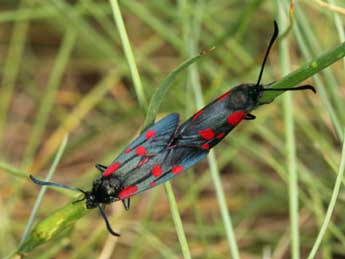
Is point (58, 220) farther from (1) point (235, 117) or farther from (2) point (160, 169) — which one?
(1) point (235, 117)

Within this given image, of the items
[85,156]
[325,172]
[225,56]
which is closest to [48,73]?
[85,156]

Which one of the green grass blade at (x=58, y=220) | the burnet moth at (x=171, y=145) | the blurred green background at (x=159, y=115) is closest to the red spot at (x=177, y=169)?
the burnet moth at (x=171, y=145)

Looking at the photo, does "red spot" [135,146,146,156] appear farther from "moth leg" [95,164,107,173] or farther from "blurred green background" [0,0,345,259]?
"blurred green background" [0,0,345,259]

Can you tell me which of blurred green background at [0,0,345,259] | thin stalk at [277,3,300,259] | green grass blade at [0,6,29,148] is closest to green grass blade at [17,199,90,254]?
thin stalk at [277,3,300,259]

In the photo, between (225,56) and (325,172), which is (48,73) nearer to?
(225,56)

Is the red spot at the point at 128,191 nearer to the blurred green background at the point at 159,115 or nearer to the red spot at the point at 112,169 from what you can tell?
the red spot at the point at 112,169

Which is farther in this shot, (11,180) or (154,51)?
(154,51)

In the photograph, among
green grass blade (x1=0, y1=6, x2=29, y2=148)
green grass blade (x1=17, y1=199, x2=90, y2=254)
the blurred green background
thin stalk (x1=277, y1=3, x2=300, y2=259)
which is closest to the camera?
green grass blade (x1=17, y1=199, x2=90, y2=254)

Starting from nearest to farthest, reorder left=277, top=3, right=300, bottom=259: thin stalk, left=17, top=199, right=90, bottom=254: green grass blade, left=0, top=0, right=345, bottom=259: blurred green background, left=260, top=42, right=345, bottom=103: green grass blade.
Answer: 1. left=260, top=42, right=345, bottom=103: green grass blade
2. left=17, top=199, right=90, bottom=254: green grass blade
3. left=277, top=3, right=300, bottom=259: thin stalk
4. left=0, top=0, right=345, bottom=259: blurred green background
